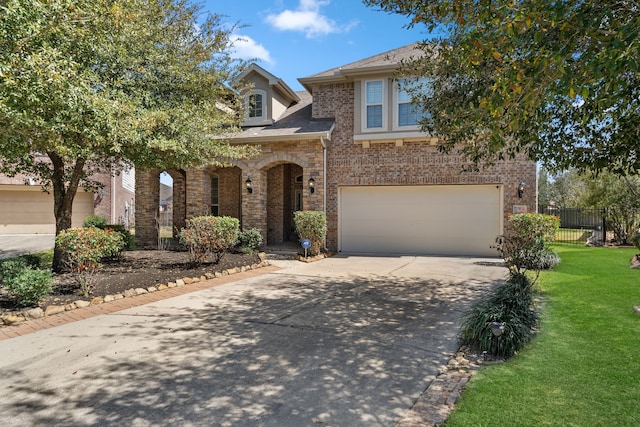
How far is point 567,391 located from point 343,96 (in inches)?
480

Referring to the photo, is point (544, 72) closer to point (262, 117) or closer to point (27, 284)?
point (27, 284)

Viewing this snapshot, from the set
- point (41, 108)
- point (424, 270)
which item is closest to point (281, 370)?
point (41, 108)

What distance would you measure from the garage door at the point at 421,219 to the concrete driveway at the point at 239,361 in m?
6.04

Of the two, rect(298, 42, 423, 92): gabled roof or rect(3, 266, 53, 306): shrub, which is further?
rect(298, 42, 423, 92): gabled roof

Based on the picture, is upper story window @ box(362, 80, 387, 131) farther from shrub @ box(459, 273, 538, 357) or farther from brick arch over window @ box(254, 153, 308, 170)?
shrub @ box(459, 273, 538, 357)

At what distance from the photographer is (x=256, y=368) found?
391cm

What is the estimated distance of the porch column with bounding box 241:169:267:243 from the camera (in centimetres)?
1393

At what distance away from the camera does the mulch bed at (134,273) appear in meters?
6.55

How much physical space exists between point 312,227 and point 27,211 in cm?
1853

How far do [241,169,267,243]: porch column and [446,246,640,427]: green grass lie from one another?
9.96 meters

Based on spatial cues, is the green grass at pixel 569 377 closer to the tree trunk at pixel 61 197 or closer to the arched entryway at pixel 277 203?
the tree trunk at pixel 61 197

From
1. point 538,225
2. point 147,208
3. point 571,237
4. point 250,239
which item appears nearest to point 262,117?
point 250,239

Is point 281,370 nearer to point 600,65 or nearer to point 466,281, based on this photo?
point 600,65

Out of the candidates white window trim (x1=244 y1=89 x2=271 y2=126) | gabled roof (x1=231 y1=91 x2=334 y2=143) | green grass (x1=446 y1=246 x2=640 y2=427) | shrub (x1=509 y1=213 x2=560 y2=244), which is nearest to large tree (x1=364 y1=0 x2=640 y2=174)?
green grass (x1=446 y1=246 x2=640 y2=427)
